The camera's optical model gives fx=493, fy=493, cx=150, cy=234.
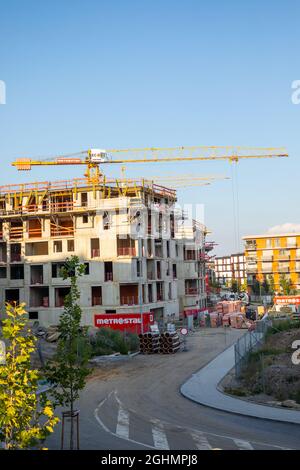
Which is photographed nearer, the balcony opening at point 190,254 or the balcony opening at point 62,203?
the balcony opening at point 62,203

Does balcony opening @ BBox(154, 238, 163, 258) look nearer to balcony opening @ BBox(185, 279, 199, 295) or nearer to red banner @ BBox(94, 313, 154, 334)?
balcony opening @ BBox(185, 279, 199, 295)

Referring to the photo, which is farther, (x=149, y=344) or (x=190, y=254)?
(x=190, y=254)

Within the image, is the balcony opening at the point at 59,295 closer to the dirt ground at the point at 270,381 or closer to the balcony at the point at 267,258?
the dirt ground at the point at 270,381

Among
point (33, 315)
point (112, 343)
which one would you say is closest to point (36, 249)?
point (33, 315)

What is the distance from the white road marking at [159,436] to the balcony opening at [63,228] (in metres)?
42.8

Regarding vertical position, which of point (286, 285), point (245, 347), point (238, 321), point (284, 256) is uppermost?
point (284, 256)

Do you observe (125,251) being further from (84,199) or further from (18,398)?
(18,398)

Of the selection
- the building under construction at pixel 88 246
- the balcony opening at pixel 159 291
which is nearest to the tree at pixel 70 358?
the building under construction at pixel 88 246

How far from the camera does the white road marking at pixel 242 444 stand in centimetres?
1533

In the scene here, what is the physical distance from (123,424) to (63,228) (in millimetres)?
43185

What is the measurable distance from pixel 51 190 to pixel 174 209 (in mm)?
18893

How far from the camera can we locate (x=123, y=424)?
62.2ft

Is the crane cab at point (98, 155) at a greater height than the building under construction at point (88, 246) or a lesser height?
greater
